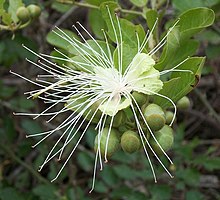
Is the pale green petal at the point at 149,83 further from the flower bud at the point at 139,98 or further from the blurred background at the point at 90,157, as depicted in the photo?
the blurred background at the point at 90,157

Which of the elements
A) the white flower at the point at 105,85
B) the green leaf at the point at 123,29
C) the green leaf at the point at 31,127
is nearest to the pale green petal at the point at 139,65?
the white flower at the point at 105,85

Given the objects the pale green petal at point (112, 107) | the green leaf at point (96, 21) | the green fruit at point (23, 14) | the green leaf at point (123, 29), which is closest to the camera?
the pale green petal at point (112, 107)

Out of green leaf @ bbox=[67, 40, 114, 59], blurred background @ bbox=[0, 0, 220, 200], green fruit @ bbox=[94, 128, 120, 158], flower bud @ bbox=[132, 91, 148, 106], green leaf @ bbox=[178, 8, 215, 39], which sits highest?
green leaf @ bbox=[178, 8, 215, 39]

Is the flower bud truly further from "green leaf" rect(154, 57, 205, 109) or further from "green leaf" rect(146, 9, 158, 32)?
"green leaf" rect(146, 9, 158, 32)

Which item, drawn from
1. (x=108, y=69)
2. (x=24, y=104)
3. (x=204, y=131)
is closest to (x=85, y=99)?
(x=108, y=69)

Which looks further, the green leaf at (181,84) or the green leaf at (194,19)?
the green leaf at (194,19)

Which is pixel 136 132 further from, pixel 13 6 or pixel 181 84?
pixel 13 6

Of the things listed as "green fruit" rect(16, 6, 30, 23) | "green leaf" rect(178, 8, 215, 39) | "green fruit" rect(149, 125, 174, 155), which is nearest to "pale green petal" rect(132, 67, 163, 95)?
"green fruit" rect(149, 125, 174, 155)
